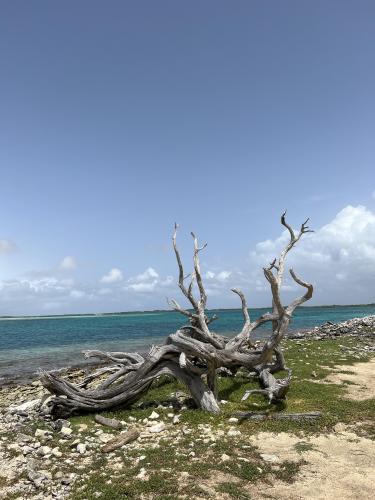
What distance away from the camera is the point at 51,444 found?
1127 centimetres

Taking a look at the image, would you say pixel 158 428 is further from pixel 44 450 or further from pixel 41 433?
pixel 41 433

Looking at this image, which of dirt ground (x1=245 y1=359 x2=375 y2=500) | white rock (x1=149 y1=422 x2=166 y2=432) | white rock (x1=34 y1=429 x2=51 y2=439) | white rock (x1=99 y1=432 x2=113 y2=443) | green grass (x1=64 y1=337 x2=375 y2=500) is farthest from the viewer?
white rock (x1=149 y1=422 x2=166 y2=432)

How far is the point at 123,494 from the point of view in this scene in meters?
8.22

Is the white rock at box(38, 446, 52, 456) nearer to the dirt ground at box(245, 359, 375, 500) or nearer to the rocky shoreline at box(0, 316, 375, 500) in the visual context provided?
→ the rocky shoreline at box(0, 316, 375, 500)

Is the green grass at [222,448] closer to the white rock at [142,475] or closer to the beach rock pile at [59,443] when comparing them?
the white rock at [142,475]

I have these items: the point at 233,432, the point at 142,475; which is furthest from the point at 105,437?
the point at 233,432

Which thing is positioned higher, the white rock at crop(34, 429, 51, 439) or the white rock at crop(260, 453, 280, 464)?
the white rock at crop(34, 429, 51, 439)

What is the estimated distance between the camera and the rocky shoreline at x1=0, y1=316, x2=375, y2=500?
8852 mm

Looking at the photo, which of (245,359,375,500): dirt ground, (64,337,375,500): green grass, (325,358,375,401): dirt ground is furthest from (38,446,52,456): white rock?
(325,358,375,401): dirt ground

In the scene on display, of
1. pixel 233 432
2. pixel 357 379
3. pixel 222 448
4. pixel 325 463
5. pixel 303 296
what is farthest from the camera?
pixel 357 379

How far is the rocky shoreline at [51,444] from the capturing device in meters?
8.85

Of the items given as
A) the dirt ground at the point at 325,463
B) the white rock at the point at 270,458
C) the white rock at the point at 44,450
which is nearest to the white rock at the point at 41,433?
the white rock at the point at 44,450

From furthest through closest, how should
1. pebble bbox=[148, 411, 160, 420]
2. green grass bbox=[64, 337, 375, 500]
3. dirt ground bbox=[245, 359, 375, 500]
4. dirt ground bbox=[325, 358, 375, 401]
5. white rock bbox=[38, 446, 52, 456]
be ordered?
dirt ground bbox=[325, 358, 375, 401]
pebble bbox=[148, 411, 160, 420]
white rock bbox=[38, 446, 52, 456]
green grass bbox=[64, 337, 375, 500]
dirt ground bbox=[245, 359, 375, 500]

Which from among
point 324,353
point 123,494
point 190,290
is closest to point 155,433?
point 123,494
